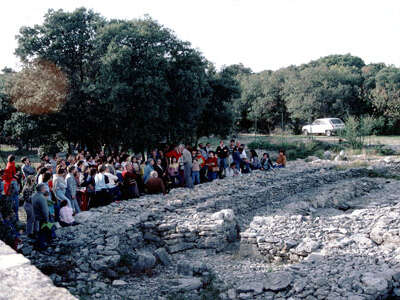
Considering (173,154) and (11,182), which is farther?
(173,154)

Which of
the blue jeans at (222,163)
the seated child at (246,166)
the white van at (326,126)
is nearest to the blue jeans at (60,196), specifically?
the blue jeans at (222,163)

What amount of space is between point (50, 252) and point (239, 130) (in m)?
42.5

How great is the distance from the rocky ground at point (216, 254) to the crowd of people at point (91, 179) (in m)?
0.52

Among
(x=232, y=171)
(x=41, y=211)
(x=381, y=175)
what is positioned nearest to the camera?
(x=41, y=211)

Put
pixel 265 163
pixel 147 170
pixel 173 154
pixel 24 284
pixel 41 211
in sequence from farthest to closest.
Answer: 1. pixel 265 163
2. pixel 173 154
3. pixel 147 170
4. pixel 41 211
5. pixel 24 284

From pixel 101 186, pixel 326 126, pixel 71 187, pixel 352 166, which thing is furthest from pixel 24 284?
pixel 326 126

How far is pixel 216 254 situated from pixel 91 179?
4.71 metres

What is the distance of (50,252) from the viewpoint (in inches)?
349

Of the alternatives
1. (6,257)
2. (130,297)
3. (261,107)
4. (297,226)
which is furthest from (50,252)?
(261,107)

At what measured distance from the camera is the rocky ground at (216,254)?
7.31 metres

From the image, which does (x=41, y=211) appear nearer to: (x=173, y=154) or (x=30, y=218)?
(x=30, y=218)

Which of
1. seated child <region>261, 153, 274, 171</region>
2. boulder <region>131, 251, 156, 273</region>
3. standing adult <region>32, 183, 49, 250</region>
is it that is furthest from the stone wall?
seated child <region>261, 153, 274, 171</region>

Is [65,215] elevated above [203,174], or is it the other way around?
[203,174]

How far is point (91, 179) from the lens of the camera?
39.7 ft
